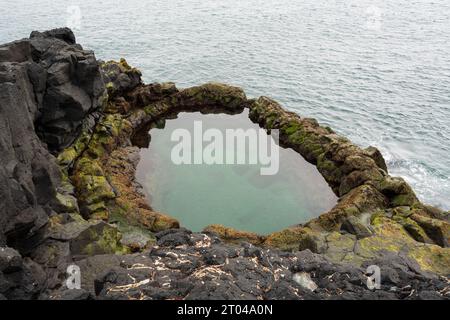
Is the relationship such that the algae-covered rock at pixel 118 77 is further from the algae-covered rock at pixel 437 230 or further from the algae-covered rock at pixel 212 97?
the algae-covered rock at pixel 437 230

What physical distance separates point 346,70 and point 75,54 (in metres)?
72.7

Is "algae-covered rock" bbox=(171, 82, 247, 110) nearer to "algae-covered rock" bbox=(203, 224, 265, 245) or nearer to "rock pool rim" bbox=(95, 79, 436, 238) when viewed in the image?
"rock pool rim" bbox=(95, 79, 436, 238)

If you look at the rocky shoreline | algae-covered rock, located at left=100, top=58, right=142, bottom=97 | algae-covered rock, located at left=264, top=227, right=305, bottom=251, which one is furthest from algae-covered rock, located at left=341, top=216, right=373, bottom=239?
algae-covered rock, located at left=100, top=58, right=142, bottom=97

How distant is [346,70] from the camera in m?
92.7

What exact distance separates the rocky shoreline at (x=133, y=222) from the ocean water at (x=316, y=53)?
19607 mm

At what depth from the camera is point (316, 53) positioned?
105 m

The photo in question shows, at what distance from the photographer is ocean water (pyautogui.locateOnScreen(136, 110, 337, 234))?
39.0 metres

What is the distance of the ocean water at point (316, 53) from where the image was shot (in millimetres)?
68438

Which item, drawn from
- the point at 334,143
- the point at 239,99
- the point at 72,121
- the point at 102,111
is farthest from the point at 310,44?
the point at 72,121

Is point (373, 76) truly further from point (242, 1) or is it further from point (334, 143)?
point (242, 1)

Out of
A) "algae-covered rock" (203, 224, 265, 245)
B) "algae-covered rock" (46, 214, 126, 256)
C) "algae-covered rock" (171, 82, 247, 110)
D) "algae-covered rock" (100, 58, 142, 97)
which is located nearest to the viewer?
"algae-covered rock" (46, 214, 126, 256)

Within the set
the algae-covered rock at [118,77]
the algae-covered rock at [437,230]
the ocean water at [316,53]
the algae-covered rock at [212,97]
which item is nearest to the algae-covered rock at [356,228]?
the algae-covered rock at [437,230]

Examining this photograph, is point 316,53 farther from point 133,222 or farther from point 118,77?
point 133,222

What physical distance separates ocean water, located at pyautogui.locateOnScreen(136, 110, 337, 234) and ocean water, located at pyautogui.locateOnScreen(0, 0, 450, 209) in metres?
18.9
